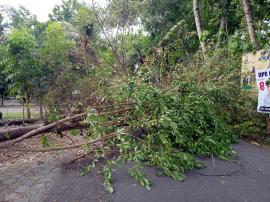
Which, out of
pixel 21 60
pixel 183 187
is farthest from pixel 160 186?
pixel 21 60

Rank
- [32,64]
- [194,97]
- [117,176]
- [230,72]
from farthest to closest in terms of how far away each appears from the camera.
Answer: [32,64]
[230,72]
[194,97]
[117,176]

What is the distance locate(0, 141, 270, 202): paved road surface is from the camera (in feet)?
8.65

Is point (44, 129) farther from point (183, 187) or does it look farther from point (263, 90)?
point (263, 90)

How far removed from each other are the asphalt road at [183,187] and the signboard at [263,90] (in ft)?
5.12

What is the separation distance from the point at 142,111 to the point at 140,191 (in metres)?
1.47

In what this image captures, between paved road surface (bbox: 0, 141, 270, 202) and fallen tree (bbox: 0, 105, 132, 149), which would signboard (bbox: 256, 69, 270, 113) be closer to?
paved road surface (bbox: 0, 141, 270, 202)

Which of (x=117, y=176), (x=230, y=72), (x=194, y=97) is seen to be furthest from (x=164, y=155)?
(x=230, y=72)

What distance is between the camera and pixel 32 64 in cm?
789

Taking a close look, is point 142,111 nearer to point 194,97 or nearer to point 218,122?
point 194,97

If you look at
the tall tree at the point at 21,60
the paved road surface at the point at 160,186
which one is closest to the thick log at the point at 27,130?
the paved road surface at the point at 160,186

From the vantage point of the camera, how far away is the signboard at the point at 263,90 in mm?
4738

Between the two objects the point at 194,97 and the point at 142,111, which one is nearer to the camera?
the point at 142,111

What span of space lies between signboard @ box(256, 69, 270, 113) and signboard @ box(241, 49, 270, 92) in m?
0.18

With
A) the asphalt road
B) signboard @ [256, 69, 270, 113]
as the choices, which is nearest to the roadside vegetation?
the asphalt road
